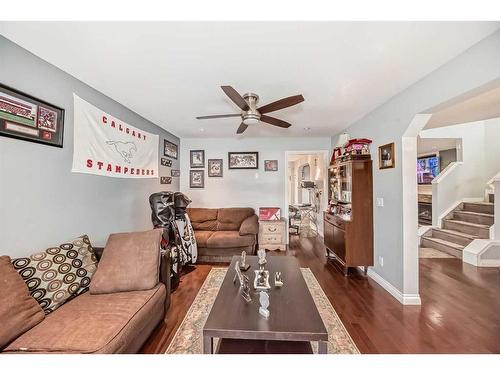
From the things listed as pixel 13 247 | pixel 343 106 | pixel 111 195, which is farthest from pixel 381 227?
pixel 13 247

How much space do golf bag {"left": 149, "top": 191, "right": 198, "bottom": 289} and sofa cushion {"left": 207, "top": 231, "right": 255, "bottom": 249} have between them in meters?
0.41

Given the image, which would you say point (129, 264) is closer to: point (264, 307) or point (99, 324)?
point (99, 324)

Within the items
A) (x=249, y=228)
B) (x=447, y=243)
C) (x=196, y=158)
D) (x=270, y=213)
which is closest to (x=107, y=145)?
(x=196, y=158)

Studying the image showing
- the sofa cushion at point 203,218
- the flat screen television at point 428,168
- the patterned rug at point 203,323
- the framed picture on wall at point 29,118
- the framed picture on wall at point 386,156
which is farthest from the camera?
the flat screen television at point 428,168

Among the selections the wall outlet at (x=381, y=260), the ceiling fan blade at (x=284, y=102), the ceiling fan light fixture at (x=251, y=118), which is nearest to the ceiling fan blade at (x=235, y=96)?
the ceiling fan light fixture at (x=251, y=118)

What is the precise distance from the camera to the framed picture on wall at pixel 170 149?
3965mm

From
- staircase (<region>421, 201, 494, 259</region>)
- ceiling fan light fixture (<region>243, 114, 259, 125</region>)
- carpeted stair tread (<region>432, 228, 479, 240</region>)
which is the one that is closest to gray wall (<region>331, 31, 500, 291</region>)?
ceiling fan light fixture (<region>243, 114, 259, 125</region>)

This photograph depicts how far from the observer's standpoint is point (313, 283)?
9.22 ft

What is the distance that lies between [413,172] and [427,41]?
137 centimetres

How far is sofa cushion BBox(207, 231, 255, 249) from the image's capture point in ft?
11.8

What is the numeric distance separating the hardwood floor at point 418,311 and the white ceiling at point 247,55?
2375 mm

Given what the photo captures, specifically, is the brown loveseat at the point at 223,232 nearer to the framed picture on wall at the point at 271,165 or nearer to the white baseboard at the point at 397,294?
the framed picture on wall at the point at 271,165
